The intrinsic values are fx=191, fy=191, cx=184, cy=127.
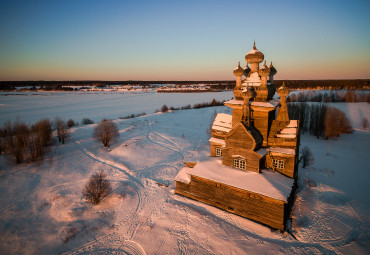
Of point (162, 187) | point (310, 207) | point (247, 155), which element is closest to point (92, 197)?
point (162, 187)

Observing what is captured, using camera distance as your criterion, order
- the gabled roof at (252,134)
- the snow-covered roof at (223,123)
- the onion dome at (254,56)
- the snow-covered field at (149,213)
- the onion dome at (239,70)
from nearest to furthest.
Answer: the snow-covered field at (149,213), the gabled roof at (252,134), the onion dome at (254,56), the onion dome at (239,70), the snow-covered roof at (223,123)

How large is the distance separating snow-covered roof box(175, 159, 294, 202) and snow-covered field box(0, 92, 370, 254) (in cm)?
181

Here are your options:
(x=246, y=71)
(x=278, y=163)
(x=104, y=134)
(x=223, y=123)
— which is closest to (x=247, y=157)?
(x=278, y=163)

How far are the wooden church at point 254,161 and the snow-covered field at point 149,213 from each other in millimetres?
792

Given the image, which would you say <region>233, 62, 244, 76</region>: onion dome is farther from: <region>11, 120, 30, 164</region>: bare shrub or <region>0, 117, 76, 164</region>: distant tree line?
<region>11, 120, 30, 164</region>: bare shrub

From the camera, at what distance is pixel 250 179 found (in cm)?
1027

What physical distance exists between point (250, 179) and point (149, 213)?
609 centimetres

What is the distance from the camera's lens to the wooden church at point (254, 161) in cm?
991

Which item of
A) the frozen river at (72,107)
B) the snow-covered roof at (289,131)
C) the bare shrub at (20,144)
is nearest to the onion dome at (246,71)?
the snow-covered roof at (289,131)

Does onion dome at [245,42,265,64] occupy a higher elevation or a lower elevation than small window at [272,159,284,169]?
higher

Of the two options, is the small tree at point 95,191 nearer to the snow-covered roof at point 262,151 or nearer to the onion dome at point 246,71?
the snow-covered roof at point 262,151

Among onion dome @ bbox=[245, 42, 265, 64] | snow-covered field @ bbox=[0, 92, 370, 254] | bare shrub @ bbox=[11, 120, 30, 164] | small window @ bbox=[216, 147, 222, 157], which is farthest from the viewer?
bare shrub @ bbox=[11, 120, 30, 164]

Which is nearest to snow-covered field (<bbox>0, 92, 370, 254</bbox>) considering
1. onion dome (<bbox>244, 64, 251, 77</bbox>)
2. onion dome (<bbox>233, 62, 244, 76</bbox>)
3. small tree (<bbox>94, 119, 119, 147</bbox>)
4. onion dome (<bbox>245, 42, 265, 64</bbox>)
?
small tree (<bbox>94, 119, 119, 147</bbox>)

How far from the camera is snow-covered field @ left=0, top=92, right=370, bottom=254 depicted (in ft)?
29.5
